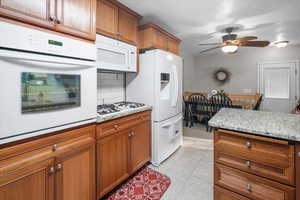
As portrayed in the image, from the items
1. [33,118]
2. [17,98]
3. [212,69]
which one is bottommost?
[33,118]

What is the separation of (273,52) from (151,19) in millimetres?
4353

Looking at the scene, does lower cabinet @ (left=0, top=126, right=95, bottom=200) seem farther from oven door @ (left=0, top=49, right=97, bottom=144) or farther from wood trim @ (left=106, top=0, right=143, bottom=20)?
wood trim @ (left=106, top=0, right=143, bottom=20)

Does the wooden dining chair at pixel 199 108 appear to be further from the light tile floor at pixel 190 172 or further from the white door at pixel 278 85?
the white door at pixel 278 85

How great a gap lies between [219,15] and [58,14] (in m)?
2.25

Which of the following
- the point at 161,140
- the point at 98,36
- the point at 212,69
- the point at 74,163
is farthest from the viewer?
the point at 212,69

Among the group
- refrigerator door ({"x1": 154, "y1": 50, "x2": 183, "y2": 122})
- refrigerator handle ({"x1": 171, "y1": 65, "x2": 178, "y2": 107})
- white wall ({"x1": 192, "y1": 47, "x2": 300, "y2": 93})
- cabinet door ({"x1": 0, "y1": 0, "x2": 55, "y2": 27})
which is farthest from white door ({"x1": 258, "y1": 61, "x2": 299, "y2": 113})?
cabinet door ({"x1": 0, "y1": 0, "x2": 55, "y2": 27})

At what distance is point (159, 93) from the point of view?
7.57 ft

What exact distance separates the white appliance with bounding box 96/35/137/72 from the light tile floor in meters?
1.56

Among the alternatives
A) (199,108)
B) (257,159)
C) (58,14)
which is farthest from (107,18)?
(199,108)

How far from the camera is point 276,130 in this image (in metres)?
1.10

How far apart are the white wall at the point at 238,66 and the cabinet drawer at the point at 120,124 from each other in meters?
3.77

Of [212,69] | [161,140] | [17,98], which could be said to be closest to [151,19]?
[161,140]

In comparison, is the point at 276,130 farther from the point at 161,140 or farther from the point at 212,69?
the point at 212,69

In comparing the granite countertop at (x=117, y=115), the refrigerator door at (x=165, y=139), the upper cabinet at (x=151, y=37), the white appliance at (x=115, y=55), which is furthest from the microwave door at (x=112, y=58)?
the refrigerator door at (x=165, y=139)
